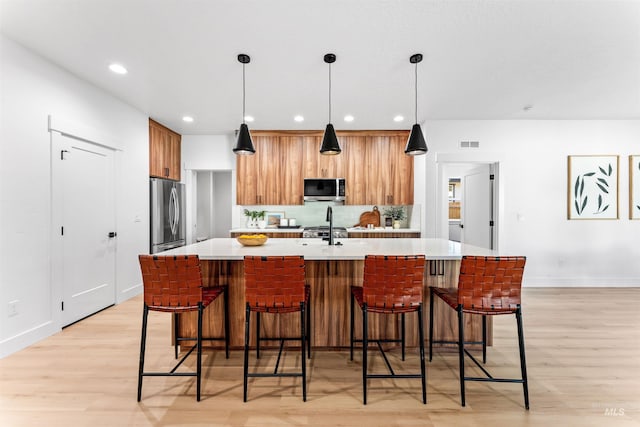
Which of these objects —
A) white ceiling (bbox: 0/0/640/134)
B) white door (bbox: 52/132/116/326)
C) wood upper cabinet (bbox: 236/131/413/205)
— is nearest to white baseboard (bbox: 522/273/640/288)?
wood upper cabinet (bbox: 236/131/413/205)

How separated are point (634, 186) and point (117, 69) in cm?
718

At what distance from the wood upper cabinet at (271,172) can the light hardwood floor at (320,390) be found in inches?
114

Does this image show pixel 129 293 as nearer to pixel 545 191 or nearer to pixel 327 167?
pixel 327 167

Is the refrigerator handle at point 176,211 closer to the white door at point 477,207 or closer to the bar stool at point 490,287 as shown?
the bar stool at point 490,287

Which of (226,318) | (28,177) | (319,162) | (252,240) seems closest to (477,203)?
(319,162)

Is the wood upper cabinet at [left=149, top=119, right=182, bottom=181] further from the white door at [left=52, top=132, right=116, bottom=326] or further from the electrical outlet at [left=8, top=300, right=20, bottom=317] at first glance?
the electrical outlet at [left=8, top=300, right=20, bottom=317]

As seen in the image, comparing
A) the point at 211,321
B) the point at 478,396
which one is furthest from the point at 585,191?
the point at 211,321

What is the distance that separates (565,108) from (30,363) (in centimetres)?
655

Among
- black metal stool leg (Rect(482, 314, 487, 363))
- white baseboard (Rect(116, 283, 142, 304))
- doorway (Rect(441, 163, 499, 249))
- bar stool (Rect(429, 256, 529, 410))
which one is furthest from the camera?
doorway (Rect(441, 163, 499, 249))

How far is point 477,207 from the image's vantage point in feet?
16.7

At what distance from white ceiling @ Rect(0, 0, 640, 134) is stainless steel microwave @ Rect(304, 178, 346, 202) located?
1.39m

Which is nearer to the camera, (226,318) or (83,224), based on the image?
(226,318)

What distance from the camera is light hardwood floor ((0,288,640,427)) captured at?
175 centimetres

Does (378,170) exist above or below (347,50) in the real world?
below
